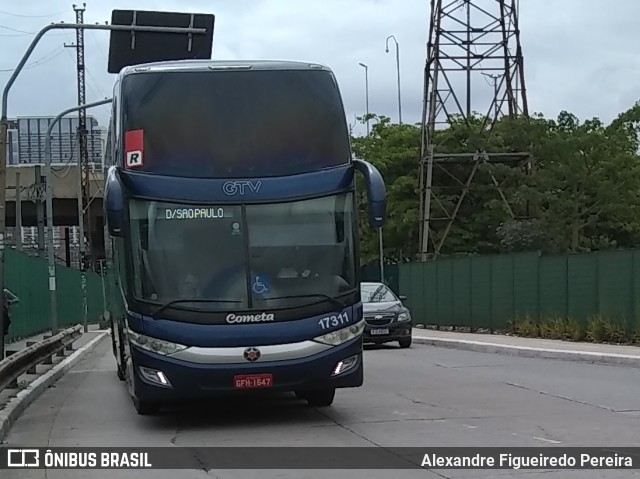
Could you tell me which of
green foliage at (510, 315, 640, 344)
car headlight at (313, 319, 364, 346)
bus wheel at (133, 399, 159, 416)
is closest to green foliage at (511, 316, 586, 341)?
green foliage at (510, 315, 640, 344)

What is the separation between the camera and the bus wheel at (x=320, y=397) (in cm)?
1239

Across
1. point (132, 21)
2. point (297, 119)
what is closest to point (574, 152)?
point (132, 21)

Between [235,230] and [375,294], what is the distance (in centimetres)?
1429

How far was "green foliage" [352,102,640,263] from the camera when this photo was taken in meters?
40.4

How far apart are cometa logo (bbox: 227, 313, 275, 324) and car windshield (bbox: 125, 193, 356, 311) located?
9 centimetres

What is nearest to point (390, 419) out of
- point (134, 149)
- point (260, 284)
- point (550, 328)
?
point (260, 284)

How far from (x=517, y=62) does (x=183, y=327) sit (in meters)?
31.2

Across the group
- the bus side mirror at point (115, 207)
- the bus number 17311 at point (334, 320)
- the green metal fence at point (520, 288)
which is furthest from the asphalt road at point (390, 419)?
the green metal fence at point (520, 288)

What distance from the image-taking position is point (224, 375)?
10.7 metres

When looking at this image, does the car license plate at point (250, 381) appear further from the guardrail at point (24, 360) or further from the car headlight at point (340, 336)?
the guardrail at point (24, 360)

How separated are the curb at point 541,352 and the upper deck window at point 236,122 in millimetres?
8694

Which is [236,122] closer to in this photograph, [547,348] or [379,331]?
[547,348]

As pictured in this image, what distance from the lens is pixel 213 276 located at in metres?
10.9

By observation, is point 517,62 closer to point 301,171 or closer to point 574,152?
point 574,152
